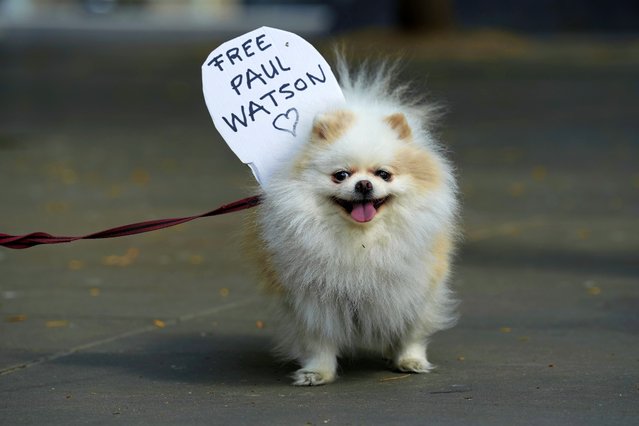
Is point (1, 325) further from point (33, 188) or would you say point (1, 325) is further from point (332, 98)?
point (33, 188)

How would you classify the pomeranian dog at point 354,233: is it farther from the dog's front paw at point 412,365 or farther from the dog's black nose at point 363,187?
the dog's front paw at point 412,365

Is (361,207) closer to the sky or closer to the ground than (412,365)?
closer to the sky

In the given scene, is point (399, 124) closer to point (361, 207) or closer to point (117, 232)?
point (361, 207)

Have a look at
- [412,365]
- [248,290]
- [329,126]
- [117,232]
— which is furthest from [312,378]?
[248,290]

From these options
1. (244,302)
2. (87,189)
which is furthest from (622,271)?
(87,189)

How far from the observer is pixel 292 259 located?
18.5 ft

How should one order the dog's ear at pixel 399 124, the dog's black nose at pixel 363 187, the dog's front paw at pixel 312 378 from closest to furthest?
the dog's black nose at pixel 363 187, the dog's ear at pixel 399 124, the dog's front paw at pixel 312 378

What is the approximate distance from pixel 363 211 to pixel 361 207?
21 mm

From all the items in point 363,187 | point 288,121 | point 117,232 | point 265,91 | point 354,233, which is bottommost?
point 117,232

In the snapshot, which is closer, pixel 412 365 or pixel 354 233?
pixel 354 233

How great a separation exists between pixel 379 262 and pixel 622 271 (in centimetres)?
369

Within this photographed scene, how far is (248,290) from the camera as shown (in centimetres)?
845

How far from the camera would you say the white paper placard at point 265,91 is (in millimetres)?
5887

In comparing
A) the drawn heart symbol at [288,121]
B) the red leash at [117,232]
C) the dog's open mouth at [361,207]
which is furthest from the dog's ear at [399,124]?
the red leash at [117,232]
